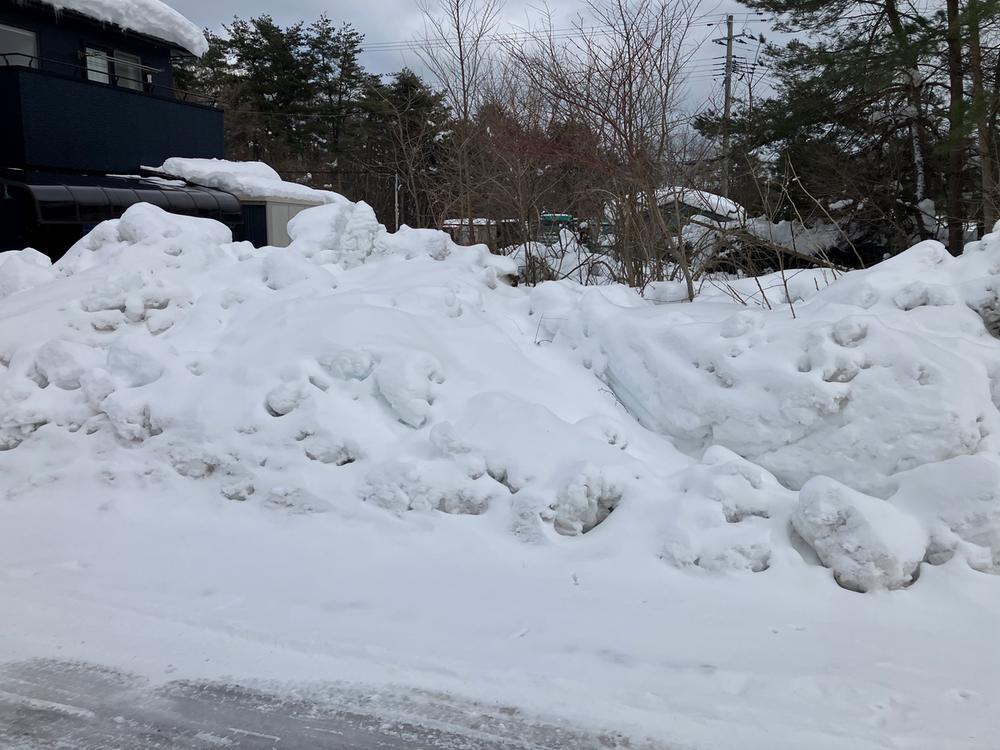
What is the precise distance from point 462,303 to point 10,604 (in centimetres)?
377

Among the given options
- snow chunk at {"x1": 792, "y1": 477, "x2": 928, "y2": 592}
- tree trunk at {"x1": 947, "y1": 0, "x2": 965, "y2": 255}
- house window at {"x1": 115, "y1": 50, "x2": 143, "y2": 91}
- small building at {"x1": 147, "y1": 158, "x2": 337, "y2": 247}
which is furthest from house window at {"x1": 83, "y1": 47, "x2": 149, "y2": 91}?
snow chunk at {"x1": 792, "y1": 477, "x2": 928, "y2": 592}

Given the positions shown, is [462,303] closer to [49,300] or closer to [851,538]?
[49,300]

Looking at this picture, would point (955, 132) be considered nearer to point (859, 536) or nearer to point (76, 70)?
point (859, 536)

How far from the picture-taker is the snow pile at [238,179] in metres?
16.2

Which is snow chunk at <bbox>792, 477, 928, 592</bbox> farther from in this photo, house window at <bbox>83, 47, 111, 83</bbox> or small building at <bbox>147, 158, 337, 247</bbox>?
house window at <bbox>83, 47, 111, 83</bbox>

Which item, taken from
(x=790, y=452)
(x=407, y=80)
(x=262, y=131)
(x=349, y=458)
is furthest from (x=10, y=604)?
(x=262, y=131)

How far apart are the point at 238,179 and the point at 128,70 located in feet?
10.7

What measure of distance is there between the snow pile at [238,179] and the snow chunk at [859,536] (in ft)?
48.0

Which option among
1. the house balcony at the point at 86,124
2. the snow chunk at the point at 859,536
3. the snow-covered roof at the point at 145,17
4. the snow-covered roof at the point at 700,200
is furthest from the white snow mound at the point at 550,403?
the snow-covered roof at the point at 145,17

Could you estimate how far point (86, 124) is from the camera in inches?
575

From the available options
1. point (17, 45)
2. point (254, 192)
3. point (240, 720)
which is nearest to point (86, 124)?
point (17, 45)

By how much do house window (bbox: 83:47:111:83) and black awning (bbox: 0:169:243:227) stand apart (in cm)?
243

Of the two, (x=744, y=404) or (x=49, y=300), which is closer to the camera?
(x=744, y=404)

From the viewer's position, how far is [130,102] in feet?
50.8
